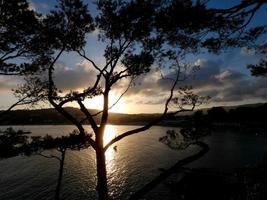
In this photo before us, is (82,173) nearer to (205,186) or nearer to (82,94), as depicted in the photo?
(205,186)


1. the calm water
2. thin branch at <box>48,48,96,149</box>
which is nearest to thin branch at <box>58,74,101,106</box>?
thin branch at <box>48,48,96,149</box>

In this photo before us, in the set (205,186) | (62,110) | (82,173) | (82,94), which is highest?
(82,94)

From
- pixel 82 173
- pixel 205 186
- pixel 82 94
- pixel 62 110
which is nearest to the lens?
pixel 62 110

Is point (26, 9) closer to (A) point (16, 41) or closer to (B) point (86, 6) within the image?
(A) point (16, 41)

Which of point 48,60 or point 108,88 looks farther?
point 48,60

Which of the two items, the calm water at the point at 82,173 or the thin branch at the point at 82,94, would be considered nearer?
the thin branch at the point at 82,94

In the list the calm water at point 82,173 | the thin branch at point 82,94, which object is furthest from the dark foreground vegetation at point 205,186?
the thin branch at point 82,94

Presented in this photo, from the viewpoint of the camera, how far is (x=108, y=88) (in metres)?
13.6

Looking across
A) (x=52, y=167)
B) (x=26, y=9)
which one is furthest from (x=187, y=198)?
(x=52, y=167)

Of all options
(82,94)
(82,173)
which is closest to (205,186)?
(82,173)

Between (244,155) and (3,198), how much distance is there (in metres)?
64.9

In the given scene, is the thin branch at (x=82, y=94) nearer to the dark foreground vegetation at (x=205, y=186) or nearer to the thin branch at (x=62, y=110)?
the thin branch at (x=62, y=110)

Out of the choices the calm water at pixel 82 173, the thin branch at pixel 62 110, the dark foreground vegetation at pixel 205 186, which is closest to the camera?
the thin branch at pixel 62 110

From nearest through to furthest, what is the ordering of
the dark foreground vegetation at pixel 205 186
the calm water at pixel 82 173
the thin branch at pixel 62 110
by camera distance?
1. the thin branch at pixel 62 110
2. the dark foreground vegetation at pixel 205 186
3. the calm water at pixel 82 173
